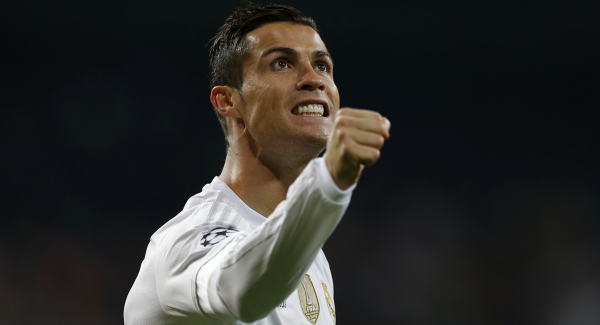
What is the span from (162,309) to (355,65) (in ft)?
15.0

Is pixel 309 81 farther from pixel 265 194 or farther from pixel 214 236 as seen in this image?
pixel 214 236

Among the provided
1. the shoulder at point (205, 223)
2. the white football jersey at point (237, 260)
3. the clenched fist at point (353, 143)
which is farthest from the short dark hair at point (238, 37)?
the clenched fist at point (353, 143)

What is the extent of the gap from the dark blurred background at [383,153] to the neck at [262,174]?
10.4ft

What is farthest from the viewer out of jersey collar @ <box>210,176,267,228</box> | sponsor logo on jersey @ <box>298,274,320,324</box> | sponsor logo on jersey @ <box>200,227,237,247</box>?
jersey collar @ <box>210,176,267,228</box>

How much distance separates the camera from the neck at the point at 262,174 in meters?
1.97

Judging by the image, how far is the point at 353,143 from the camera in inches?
39.0

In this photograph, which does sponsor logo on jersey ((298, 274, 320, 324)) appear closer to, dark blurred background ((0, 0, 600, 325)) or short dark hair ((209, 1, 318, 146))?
short dark hair ((209, 1, 318, 146))

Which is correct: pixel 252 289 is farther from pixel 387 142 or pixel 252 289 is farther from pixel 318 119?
pixel 387 142

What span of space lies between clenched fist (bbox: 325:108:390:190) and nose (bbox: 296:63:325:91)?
3.05ft

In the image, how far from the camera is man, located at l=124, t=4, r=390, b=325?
1.04 meters

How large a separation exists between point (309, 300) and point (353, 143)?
96cm

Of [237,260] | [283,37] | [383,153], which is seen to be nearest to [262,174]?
[283,37]

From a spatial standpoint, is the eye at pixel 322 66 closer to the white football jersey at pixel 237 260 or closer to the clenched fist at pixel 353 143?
the white football jersey at pixel 237 260

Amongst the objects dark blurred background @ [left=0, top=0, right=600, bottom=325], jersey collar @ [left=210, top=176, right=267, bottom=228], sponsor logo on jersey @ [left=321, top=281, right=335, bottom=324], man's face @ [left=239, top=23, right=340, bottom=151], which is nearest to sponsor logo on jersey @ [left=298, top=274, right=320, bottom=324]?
sponsor logo on jersey @ [left=321, top=281, right=335, bottom=324]
